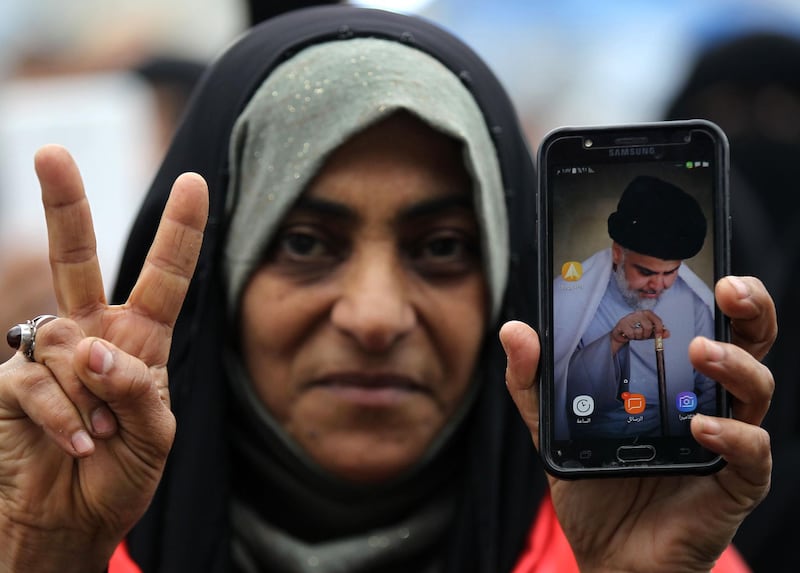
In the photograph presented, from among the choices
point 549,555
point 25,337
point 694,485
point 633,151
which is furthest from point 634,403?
point 25,337

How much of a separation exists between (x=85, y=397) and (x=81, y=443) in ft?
0.21

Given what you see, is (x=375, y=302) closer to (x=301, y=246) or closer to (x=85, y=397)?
(x=301, y=246)

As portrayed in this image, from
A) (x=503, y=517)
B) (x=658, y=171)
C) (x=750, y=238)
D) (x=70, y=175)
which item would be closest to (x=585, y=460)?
(x=658, y=171)

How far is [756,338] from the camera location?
197 cm

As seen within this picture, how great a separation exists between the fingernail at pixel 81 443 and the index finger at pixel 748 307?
876mm

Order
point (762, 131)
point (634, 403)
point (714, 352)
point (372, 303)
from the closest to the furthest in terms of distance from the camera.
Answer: point (714, 352) < point (634, 403) < point (372, 303) < point (762, 131)

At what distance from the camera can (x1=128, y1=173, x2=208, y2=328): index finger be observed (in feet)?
6.52

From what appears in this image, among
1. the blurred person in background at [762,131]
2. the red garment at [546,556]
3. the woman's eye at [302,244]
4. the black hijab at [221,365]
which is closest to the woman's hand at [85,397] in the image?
the red garment at [546,556]

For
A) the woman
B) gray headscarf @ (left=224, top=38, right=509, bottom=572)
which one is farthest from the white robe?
gray headscarf @ (left=224, top=38, right=509, bottom=572)

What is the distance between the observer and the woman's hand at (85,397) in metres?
1.94

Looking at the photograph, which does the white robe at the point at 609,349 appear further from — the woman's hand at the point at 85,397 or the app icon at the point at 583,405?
the woman's hand at the point at 85,397

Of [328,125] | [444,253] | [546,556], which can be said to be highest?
[328,125]

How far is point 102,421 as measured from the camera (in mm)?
1982

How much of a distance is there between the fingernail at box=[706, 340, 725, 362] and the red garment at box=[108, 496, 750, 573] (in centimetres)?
66
